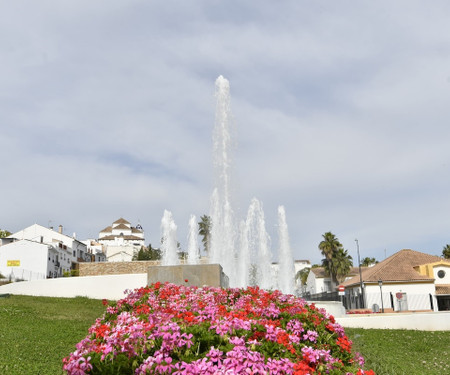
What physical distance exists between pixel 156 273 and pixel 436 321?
14658 millimetres

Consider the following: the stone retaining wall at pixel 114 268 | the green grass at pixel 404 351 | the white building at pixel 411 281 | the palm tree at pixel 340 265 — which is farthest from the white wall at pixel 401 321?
the palm tree at pixel 340 265

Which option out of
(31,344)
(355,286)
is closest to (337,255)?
(355,286)

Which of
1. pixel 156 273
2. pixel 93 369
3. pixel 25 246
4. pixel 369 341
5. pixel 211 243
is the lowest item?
pixel 369 341

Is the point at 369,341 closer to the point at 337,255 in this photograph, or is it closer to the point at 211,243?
the point at 211,243

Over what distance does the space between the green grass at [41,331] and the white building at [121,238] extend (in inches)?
3126

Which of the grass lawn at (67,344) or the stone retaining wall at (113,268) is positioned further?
the stone retaining wall at (113,268)

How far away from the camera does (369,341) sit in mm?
15672

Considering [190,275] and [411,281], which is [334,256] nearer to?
[411,281]

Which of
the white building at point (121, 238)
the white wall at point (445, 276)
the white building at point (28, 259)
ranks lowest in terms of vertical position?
the white wall at point (445, 276)

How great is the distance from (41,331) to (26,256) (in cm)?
4734

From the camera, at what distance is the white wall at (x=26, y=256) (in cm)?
5828

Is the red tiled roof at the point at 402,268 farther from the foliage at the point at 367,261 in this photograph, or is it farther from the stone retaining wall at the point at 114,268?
the foliage at the point at 367,261

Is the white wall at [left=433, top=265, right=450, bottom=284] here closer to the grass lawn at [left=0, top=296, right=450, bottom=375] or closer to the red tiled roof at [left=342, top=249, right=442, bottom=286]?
the red tiled roof at [left=342, top=249, right=442, bottom=286]

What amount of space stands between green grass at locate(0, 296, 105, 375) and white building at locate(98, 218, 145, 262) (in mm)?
79400
